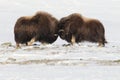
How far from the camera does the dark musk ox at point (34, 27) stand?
19.2 m

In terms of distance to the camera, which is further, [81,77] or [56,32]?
[56,32]

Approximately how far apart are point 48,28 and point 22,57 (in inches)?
236

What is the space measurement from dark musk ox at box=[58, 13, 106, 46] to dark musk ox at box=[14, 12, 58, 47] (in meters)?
0.69

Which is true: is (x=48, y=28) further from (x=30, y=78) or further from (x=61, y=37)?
(x=30, y=78)

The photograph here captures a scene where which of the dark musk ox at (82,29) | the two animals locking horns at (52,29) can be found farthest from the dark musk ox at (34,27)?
the dark musk ox at (82,29)

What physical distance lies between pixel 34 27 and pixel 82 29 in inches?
78.9

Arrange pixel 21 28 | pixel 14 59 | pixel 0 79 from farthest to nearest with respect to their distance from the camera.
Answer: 1. pixel 21 28
2. pixel 14 59
3. pixel 0 79

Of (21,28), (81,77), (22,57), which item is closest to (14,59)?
(22,57)

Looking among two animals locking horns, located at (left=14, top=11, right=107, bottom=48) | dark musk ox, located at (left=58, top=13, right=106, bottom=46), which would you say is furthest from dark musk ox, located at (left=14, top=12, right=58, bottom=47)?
Answer: dark musk ox, located at (left=58, top=13, right=106, bottom=46)

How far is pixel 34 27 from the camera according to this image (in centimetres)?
1916

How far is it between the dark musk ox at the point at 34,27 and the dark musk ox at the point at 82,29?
2.26 ft

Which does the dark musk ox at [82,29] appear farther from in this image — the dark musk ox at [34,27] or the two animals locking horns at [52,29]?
the dark musk ox at [34,27]

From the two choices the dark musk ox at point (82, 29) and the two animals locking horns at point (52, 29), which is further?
the dark musk ox at point (82, 29)

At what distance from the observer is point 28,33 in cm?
1925
